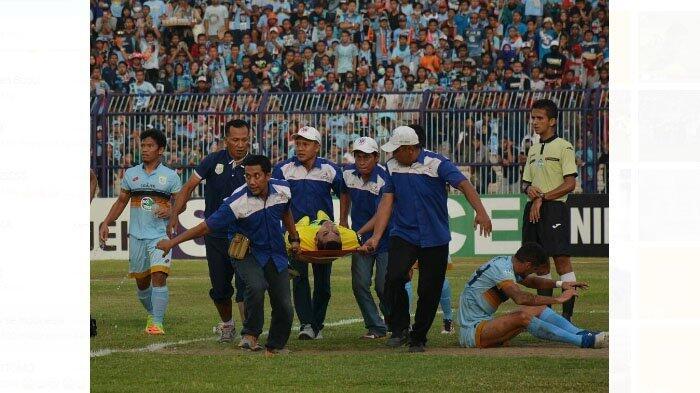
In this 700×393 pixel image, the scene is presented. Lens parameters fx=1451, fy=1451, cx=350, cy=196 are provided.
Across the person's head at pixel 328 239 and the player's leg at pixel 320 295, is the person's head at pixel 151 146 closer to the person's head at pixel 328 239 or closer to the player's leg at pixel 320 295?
the player's leg at pixel 320 295

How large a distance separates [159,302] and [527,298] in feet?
13.1

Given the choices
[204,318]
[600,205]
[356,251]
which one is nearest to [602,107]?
[600,205]

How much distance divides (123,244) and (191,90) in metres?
4.53

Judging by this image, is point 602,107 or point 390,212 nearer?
point 390,212

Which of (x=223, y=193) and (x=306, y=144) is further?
(x=223, y=193)

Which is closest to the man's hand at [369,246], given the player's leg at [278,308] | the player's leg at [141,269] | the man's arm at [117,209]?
the player's leg at [278,308]

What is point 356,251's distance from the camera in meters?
13.4

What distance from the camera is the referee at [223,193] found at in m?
13.8

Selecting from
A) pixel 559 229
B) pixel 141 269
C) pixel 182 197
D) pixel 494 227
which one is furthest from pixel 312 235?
pixel 494 227

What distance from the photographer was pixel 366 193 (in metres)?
14.1

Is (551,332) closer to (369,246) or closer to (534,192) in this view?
(369,246)

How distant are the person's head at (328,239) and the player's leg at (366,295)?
0.73m

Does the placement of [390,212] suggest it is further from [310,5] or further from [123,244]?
[310,5]

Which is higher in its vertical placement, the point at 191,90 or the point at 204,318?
the point at 191,90
